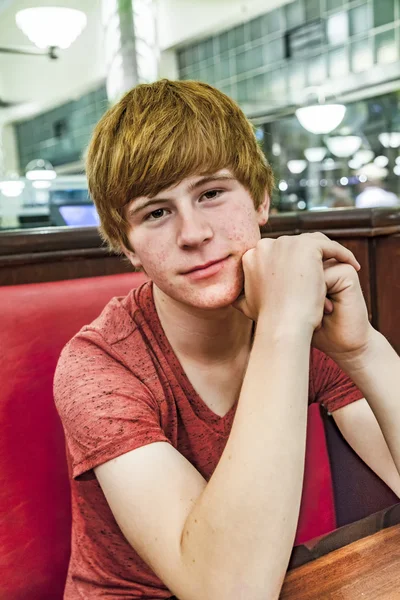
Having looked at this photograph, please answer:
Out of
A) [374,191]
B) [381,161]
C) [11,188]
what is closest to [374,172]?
[381,161]

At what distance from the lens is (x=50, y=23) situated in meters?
6.47

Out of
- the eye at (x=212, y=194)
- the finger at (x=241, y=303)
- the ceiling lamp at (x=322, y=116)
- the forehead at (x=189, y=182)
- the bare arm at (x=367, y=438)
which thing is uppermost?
the ceiling lamp at (x=322, y=116)

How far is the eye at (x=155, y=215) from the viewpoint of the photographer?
1.00 m

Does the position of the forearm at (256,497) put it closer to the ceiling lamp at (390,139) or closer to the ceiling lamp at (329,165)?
the ceiling lamp at (390,139)

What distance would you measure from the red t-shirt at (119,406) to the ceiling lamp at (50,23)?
6163mm

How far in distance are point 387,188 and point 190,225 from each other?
832cm

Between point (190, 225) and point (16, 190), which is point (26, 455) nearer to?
point (190, 225)

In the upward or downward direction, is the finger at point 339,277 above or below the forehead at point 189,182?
below

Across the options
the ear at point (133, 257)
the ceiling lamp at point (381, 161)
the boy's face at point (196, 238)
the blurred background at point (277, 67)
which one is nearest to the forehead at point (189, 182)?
the boy's face at point (196, 238)

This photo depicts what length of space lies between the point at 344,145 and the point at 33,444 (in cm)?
870

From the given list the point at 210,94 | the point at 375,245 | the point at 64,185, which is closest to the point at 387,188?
the point at 64,185

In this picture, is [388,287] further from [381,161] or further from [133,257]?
[381,161]

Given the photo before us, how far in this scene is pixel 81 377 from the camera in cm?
95

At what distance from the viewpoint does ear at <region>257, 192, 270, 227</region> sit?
1131 millimetres
